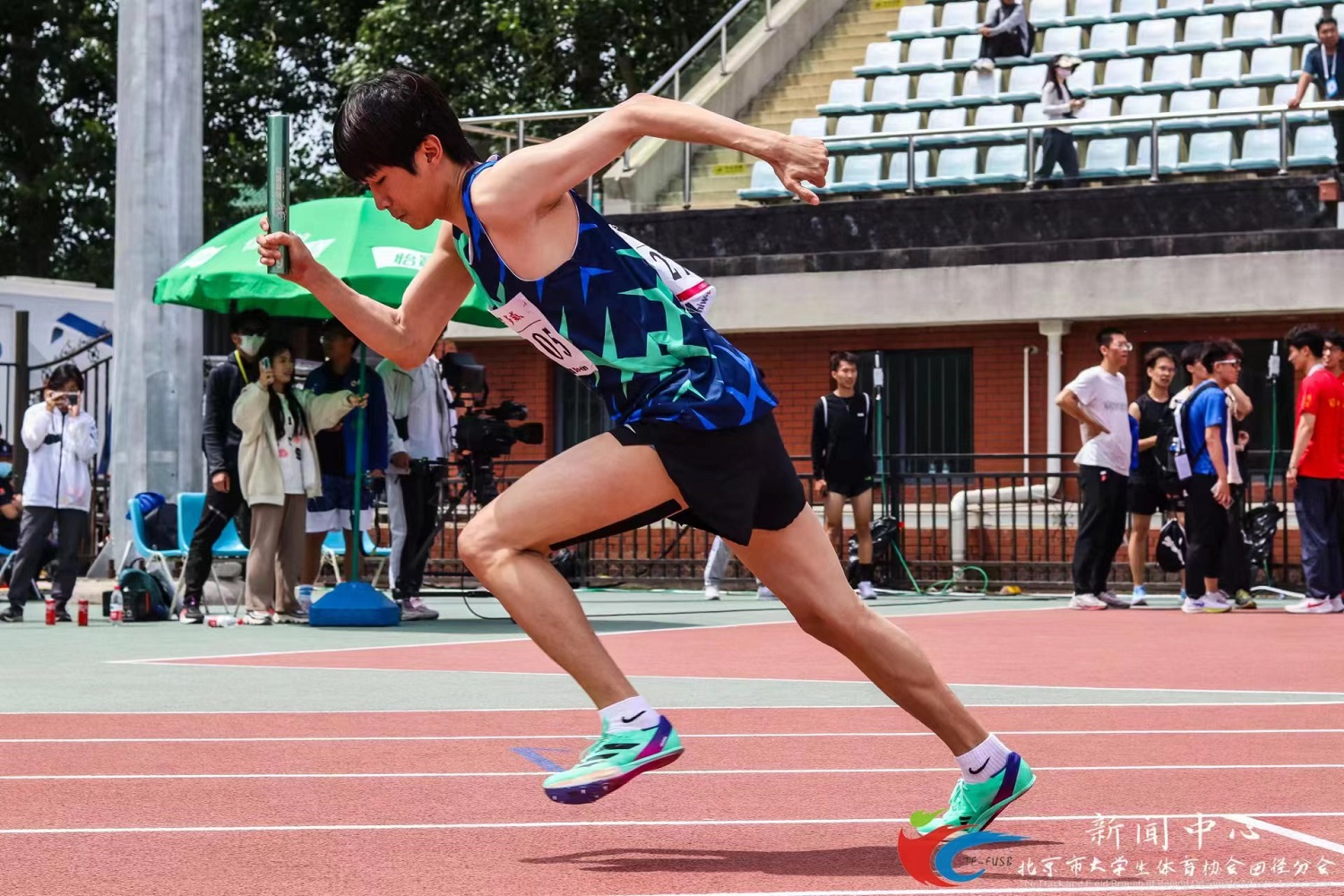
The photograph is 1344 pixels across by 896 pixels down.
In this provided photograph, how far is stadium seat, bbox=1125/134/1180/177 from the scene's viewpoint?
22.3m

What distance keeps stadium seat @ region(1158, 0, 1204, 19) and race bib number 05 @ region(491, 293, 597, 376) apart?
2244 centimetres

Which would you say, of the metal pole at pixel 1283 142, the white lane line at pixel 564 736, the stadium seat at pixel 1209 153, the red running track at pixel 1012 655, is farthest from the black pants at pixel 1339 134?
the white lane line at pixel 564 736

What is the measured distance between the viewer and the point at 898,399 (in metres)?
24.2

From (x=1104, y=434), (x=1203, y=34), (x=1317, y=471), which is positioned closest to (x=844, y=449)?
(x=1104, y=434)

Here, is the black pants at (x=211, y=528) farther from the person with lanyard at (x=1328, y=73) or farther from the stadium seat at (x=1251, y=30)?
the stadium seat at (x=1251, y=30)

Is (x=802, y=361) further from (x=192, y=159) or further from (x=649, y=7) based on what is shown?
(x=649, y=7)

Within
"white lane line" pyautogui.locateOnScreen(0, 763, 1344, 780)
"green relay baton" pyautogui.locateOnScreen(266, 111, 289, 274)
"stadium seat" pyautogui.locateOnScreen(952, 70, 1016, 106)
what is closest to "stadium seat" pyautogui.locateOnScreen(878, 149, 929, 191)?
"stadium seat" pyautogui.locateOnScreen(952, 70, 1016, 106)

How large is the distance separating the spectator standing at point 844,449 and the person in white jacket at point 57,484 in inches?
231

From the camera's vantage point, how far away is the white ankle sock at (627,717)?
4867 mm

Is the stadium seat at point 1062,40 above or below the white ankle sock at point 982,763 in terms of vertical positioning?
above

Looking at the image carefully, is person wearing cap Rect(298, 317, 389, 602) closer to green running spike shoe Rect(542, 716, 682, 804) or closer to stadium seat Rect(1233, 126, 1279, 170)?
green running spike shoe Rect(542, 716, 682, 804)

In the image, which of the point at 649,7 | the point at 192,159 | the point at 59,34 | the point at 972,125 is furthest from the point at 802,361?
the point at 59,34

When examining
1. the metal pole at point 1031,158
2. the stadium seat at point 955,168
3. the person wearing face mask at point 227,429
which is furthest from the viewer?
the stadium seat at point 955,168

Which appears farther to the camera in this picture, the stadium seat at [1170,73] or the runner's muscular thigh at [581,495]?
the stadium seat at [1170,73]
